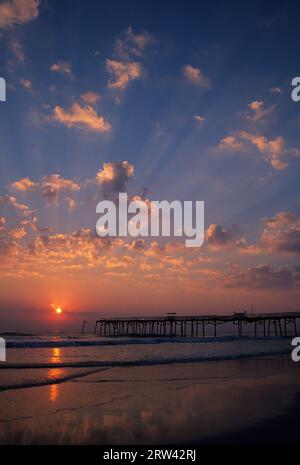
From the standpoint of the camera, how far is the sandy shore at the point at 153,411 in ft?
23.8

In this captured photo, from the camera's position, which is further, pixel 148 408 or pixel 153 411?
pixel 148 408

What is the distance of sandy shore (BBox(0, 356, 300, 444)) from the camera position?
7.24 m

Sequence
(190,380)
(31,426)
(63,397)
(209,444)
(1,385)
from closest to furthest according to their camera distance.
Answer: (209,444) → (31,426) → (63,397) → (1,385) → (190,380)

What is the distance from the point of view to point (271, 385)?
13.6m

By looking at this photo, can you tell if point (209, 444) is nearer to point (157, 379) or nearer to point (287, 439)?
point (287, 439)

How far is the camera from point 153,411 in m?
9.26

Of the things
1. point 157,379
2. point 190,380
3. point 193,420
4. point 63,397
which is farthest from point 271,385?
point 63,397

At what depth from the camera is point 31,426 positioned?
7945 millimetres

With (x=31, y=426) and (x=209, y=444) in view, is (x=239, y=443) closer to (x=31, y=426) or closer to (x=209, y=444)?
(x=209, y=444)
